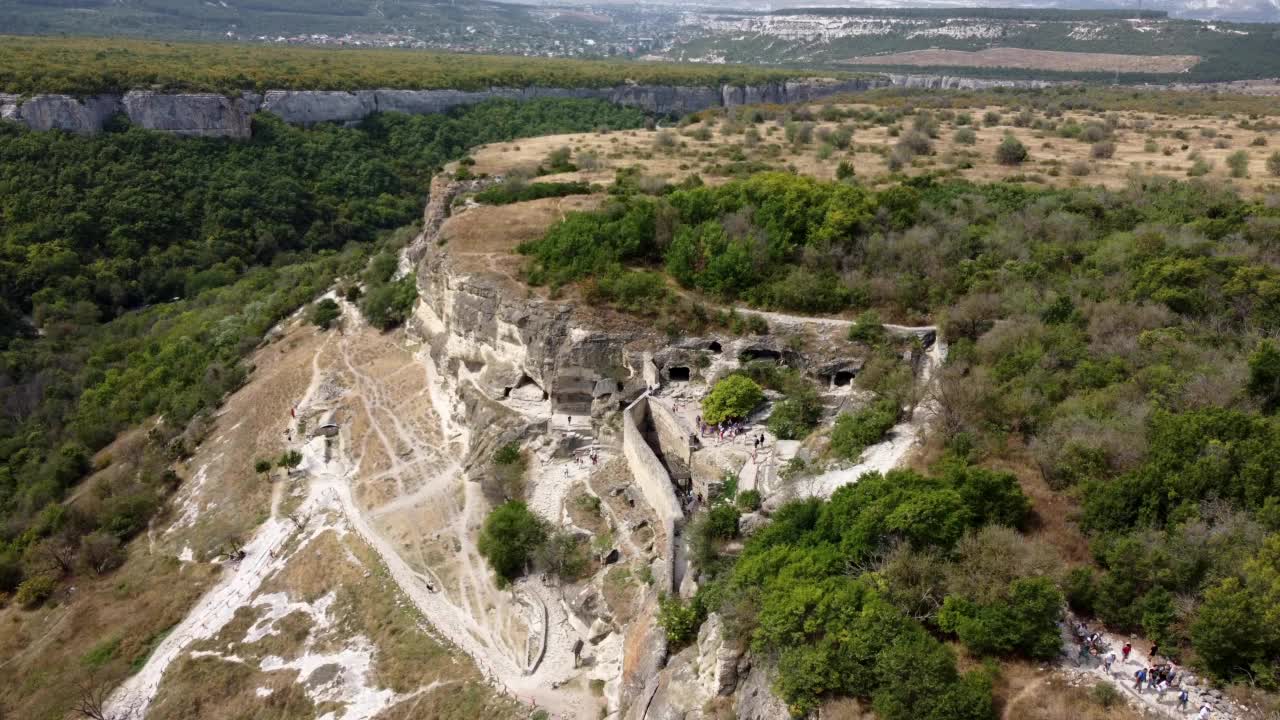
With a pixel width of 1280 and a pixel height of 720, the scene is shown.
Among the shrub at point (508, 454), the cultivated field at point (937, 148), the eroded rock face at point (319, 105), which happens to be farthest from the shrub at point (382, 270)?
the eroded rock face at point (319, 105)

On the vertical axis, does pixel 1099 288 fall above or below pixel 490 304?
above

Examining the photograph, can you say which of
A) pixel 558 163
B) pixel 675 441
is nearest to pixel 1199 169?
pixel 675 441

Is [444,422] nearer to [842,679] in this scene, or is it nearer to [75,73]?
[842,679]

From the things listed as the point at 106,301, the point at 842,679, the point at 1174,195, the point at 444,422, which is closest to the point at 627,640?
the point at 842,679

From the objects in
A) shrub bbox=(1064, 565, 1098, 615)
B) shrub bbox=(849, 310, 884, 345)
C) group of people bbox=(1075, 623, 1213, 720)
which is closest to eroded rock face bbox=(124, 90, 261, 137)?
shrub bbox=(849, 310, 884, 345)

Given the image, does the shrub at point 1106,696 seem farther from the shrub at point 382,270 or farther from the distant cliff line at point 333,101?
the distant cliff line at point 333,101

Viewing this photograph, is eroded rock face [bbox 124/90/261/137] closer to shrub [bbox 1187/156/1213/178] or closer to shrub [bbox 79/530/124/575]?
shrub [bbox 79/530/124/575]
